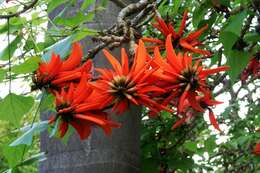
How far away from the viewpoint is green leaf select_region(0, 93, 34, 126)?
883mm

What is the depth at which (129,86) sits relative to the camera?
0.60 m

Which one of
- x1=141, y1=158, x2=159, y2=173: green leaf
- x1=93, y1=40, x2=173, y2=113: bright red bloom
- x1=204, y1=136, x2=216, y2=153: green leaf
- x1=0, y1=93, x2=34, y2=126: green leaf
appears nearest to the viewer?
x1=93, y1=40, x2=173, y2=113: bright red bloom

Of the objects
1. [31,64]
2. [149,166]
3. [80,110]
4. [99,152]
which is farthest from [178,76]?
[149,166]

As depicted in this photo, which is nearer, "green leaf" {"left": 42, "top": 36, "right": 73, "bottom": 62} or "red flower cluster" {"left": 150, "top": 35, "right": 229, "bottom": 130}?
"red flower cluster" {"left": 150, "top": 35, "right": 229, "bottom": 130}

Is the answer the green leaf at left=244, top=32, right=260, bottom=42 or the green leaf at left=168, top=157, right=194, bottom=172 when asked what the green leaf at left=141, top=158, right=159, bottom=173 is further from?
the green leaf at left=244, top=32, right=260, bottom=42

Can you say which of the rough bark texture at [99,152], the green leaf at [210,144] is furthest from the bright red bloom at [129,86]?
the green leaf at [210,144]

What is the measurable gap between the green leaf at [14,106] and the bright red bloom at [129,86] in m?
0.31

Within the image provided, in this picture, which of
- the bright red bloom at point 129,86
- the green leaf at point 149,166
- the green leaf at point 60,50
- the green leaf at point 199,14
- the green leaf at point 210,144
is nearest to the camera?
the bright red bloom at point 129,86

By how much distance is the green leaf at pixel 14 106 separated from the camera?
883 mm

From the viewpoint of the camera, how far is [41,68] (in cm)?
68

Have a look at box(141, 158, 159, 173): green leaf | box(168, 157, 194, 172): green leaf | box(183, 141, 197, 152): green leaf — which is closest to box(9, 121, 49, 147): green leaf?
box(141, 158, 159, 173): green leaf

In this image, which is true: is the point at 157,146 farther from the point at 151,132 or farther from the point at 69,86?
the point at 69,86

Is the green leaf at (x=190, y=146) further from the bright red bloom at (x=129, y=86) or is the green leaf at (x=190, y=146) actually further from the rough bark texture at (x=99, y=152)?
the bright red bloom at (x=129, y=86)

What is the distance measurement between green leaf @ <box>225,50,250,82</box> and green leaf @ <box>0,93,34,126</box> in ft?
1.15
